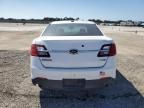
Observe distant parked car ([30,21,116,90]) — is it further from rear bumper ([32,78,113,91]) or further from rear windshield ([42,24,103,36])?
rear windshield ([42,24,103,36])

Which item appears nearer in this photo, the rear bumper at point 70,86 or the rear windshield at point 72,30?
the rear bumper at point 70,86

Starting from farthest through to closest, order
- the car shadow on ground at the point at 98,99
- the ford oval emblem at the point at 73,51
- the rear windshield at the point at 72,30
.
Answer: the rear windshield at the point at 72,30, the car shadow on ground at the point at 98,99, the ford oval emblem at the point at 73,51

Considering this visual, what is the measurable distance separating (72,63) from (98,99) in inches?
47.6

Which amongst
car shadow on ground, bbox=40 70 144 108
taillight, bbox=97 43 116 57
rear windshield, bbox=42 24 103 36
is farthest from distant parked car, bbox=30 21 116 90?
rear windshield, bbox=42 24 103 36

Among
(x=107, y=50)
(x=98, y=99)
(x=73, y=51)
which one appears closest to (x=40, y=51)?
(x=73, y=51)

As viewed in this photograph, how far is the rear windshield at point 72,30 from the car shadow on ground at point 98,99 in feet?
4.34

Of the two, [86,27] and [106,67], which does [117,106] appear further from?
[86,27]

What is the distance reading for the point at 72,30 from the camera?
7.02 meters

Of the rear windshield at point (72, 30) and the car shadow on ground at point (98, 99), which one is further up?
the rear windshield at point (72, 30)

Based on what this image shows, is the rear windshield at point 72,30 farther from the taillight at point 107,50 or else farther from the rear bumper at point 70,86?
the rear bumper at point 70,86

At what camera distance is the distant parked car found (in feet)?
18.3

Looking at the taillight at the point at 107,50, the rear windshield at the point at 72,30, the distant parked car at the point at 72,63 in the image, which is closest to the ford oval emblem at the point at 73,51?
the distant parked car at the point at 72,63

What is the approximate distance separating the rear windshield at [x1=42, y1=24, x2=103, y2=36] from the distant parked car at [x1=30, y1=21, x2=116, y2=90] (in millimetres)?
882

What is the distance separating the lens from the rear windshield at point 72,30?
6629 millimetres
